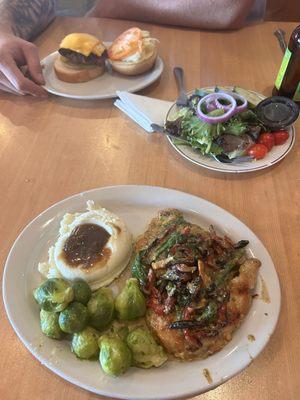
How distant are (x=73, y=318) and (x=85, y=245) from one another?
0.37 metres

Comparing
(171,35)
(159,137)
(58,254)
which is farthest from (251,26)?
(58,254)

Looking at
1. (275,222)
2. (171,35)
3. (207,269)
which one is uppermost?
(171,35)

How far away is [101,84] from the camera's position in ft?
8.23

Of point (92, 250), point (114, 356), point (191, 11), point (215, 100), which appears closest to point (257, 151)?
point (215, 100)

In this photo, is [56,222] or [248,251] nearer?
[248,251]

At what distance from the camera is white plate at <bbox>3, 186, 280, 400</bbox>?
4.13 ft

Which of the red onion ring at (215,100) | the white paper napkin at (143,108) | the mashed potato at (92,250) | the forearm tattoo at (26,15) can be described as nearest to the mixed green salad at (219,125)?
the red onion ring at (215,100)

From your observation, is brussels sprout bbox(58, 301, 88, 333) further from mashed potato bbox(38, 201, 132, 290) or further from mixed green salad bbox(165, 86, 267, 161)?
mixed green salad bbox(165, 86, 267, 161)

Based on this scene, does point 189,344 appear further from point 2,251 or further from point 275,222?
point 2,251

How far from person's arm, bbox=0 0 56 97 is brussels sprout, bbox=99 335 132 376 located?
1731mm

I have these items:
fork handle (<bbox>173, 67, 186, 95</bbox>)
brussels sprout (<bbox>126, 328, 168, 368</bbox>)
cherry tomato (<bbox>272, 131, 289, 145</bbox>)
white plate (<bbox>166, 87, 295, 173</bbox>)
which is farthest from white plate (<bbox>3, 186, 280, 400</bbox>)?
fork handle (<bbox>173, 67, 186, 95</bbox>)

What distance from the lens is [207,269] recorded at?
4.91 ft

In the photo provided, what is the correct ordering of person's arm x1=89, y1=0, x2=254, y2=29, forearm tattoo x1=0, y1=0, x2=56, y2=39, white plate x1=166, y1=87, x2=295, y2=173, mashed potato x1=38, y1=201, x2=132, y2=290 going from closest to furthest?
mashed potato x1=38, y1=201, x2=132, y2=290 → white plate x1=166, y1=87, x2=295, y2=173 → forearm tattoo x1=0, y1=0, x2=56, y2=39 → person's arm x1=89, y1=0, x2=254, y2=29

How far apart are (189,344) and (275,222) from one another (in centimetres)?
76
